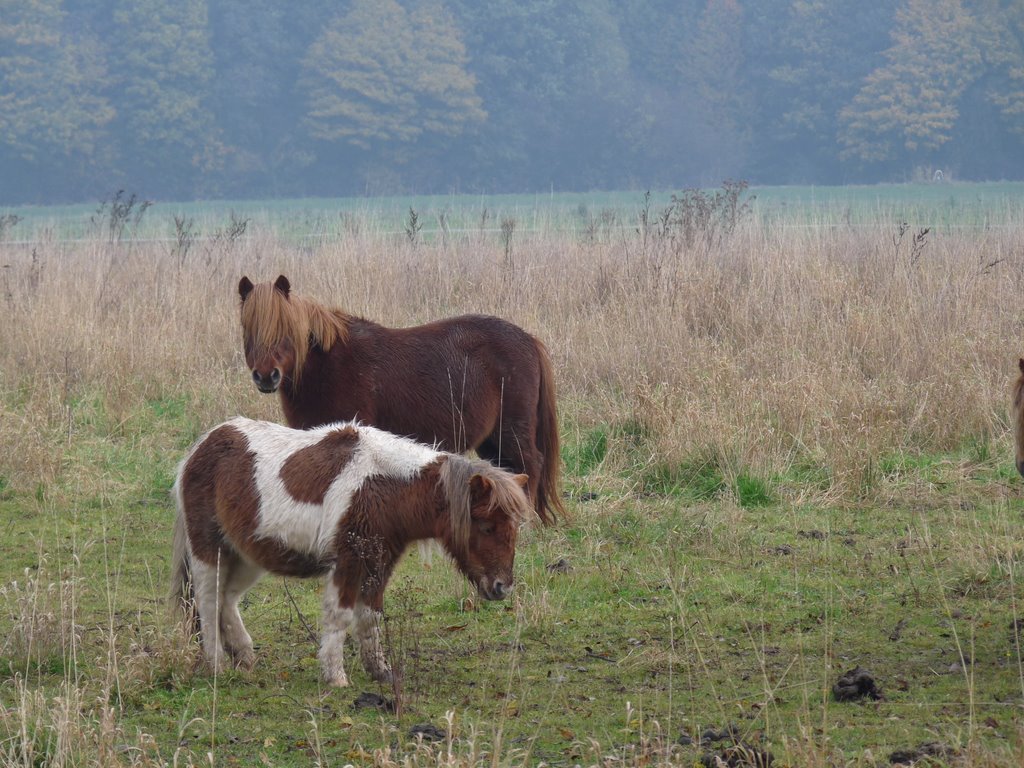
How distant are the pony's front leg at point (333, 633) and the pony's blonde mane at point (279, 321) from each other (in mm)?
1718

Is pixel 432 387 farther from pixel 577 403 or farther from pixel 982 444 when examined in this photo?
pixel 982 444

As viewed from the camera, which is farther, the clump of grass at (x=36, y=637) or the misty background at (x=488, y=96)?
the misty background at (x=488, y=96)

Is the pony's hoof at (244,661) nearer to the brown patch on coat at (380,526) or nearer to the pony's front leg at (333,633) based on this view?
the pony's front leg at (333,633)

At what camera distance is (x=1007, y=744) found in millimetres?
3689

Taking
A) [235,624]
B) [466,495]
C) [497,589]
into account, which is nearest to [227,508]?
[235,624]

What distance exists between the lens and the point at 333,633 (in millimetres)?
4707

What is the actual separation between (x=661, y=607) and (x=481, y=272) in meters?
8.42

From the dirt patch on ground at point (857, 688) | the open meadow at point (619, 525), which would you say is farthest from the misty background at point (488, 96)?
the dirt patch on ground at point (857, 688)

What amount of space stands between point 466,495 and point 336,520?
506 millimetres

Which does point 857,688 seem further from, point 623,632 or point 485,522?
point 485,522

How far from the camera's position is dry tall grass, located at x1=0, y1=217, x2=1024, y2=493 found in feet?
27.4

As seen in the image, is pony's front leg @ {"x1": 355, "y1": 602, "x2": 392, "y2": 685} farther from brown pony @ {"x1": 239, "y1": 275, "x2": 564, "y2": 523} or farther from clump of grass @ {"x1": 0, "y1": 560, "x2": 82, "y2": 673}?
brown pony @ {"x1": 239, "y1": 275, "x2": 564, "y2": 523}

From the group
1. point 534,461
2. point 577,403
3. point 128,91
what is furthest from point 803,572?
point 128,91

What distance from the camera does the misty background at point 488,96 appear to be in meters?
55.8
